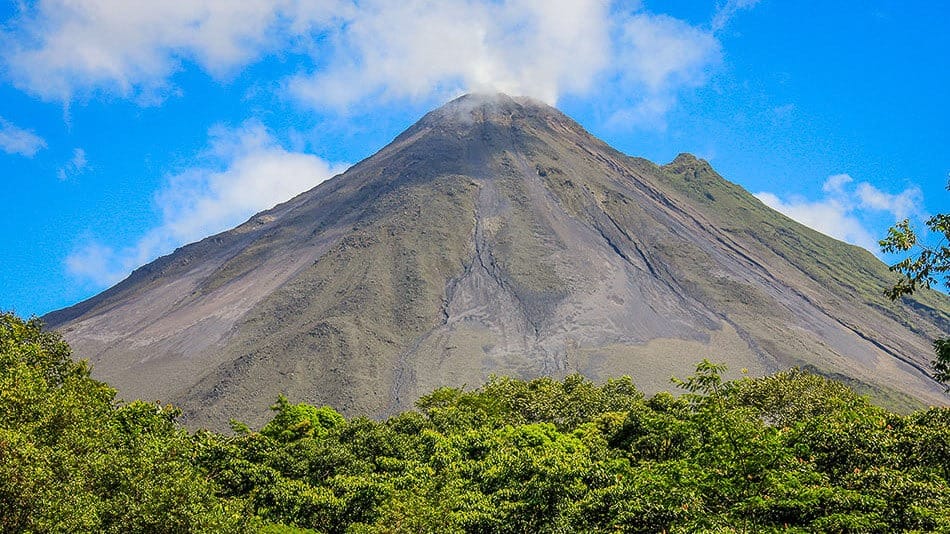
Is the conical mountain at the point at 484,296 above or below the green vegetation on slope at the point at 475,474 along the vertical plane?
above

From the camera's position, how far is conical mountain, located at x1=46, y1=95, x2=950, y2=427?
98.8 meters

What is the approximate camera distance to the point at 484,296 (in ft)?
397

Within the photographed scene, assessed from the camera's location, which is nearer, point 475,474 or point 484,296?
point 475,474

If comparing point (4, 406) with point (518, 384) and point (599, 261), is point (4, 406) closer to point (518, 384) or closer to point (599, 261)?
point (518, 384)

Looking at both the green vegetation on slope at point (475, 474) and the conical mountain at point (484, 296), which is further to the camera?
the conical mountain at point (484, 296)

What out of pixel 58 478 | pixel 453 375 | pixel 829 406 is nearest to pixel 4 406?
pixel 58 478

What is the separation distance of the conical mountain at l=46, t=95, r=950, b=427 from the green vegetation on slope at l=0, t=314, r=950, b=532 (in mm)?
54784

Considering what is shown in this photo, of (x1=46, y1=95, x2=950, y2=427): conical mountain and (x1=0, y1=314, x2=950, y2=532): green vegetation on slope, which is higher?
(x1=46, y1=95, x2=950, y2=427): conical mountain

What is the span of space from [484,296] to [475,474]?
304 feet

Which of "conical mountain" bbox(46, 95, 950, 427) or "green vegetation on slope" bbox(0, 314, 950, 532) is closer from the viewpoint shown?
"green vegetation on slope" bbox(0, 314, 950, 532)

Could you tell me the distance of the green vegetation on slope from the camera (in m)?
17.9

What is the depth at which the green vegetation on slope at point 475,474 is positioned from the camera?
58.9 feet

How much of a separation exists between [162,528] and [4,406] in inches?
304

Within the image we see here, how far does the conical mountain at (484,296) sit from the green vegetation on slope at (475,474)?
54784mm
